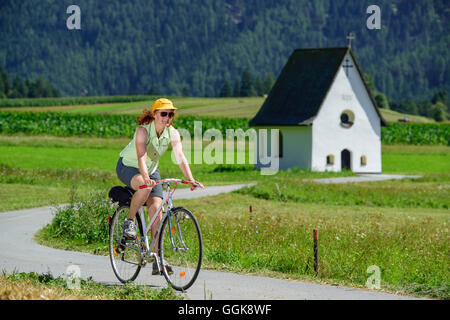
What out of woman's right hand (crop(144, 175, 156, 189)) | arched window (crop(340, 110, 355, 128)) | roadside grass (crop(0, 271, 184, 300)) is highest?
woman's right hand (crop(144, 175, 156, 189))

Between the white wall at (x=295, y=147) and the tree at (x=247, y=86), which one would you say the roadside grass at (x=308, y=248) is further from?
the tree at (x=247, y=86)

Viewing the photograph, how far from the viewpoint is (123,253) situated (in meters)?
9.95

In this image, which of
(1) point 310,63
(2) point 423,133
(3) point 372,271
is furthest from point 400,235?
(2) point 423,133

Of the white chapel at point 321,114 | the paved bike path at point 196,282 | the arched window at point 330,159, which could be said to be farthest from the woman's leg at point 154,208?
the arched window at point 330,159

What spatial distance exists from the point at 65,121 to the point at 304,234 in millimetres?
58118

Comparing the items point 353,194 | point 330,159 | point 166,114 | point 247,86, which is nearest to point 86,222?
point 166,114

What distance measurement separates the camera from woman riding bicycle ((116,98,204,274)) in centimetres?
902

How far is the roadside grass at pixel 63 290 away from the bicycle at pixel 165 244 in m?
0.46

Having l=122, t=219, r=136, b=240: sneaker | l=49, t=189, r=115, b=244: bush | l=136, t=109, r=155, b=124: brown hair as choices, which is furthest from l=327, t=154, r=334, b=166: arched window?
l=136, t=109, r=155, b=124: brown hair

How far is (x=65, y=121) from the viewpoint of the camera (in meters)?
69.8

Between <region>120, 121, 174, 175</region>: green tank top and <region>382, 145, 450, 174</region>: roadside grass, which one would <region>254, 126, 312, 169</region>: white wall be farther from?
<region>120, 121, 174, 175</region>: green tank top

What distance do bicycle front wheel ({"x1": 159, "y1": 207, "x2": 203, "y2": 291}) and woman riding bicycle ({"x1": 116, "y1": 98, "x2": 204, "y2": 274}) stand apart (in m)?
0.18
